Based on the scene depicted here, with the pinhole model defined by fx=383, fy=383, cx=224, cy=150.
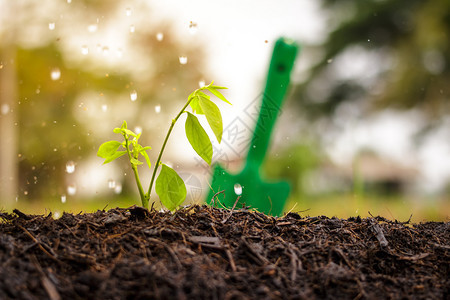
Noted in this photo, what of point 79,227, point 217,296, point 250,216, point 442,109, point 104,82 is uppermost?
point 442,109

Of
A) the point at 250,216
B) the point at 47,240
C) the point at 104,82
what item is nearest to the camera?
the point at 47,240

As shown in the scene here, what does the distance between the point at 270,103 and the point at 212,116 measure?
675 mm

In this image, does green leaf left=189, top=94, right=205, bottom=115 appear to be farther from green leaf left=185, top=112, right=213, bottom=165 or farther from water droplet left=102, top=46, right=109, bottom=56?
water droplet left=102, top=46, right=109, bottom=56

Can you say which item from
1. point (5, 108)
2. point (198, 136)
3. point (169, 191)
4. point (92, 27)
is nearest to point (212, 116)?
point (198, 136)

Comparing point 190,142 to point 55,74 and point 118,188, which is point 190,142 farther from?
point 55,74

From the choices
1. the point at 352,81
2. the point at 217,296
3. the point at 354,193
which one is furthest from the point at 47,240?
the point at 352,81

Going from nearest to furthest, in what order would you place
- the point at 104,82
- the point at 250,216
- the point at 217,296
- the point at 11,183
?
the point at 217,296
the point at 250,216
the point at 11,183
the point at 104,82

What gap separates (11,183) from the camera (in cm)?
174

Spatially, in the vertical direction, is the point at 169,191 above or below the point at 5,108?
below

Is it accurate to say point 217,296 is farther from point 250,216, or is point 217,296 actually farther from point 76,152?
point 76,152

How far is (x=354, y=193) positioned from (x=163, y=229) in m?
1.36


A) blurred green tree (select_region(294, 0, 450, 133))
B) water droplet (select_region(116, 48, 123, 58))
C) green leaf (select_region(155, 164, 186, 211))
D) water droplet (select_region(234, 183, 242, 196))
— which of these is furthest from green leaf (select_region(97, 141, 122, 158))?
blurred green tree (select_region(294, 0, 450, 133))

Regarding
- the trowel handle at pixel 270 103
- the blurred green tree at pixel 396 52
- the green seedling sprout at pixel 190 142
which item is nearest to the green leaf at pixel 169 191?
the green seedling sprout at pixel 190 142

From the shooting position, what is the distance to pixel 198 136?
1146 mm
